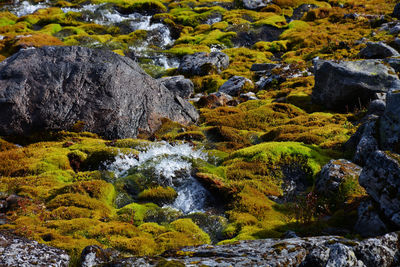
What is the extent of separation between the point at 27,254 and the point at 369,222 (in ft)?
27.1

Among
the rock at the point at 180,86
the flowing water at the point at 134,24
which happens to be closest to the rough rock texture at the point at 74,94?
the rock at the point at 180,86

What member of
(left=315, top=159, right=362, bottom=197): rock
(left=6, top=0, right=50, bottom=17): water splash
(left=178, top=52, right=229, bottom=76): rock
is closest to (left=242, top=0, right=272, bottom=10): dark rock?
(left=178, top=52, right=229, bottom=76): rock

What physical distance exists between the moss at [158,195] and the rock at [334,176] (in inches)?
211

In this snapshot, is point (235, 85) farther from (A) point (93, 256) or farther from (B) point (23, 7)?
(B) point (23, 7)

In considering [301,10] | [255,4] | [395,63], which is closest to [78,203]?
[395,63]

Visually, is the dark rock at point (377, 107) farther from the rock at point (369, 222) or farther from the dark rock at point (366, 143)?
the rock at point (369, 222)

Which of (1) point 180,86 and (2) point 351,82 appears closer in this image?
(2) point 351,82

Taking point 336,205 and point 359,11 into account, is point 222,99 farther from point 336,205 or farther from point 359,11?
point 359,11

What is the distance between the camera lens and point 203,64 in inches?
1309

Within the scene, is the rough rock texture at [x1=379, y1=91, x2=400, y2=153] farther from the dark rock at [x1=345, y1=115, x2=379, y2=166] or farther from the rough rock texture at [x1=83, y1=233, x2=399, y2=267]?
the rough rock texture at [x1=83, y1=233, x2=399, y2=267]

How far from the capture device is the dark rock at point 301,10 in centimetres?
5439

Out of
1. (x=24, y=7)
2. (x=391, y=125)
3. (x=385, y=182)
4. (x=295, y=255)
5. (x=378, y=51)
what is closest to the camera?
(x=295, y=255)

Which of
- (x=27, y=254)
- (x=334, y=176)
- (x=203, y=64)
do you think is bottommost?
(x=203, y=64)

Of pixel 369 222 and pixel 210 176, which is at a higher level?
pixel 369 222
